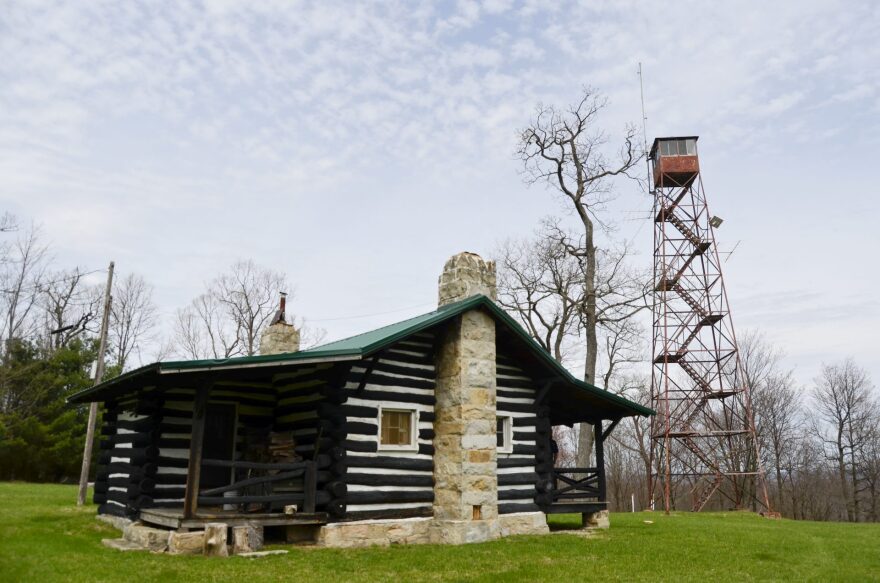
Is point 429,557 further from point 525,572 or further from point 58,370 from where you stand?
point 58,370

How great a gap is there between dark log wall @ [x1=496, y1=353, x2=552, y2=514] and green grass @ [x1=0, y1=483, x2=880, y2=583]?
1059 mm

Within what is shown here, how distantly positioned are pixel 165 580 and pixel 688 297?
22.7 m

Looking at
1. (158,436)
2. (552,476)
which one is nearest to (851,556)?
(552,476)

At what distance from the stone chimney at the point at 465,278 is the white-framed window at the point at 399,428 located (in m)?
3.07

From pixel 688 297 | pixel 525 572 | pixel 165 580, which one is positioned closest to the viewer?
pixel 165 580

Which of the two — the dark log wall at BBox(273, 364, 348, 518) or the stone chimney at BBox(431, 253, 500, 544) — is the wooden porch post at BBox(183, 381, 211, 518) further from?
the stone chimney at BBox(431, 253, 500, 544)

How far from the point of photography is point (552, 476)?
1595 centimetres

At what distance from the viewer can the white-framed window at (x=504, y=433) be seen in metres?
14.9

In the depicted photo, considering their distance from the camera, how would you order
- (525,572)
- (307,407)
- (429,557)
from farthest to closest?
(307,407)
(429,557)
(525,572)

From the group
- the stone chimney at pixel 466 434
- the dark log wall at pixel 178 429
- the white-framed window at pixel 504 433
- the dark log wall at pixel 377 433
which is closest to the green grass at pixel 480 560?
the stone chimney at pixel 466 434

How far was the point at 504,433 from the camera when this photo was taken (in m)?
15.0

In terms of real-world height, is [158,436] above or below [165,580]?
above

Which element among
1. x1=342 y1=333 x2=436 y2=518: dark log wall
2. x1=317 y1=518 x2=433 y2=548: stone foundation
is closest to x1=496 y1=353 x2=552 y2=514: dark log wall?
x1=342 y1=333 x2=436 y2=518: dark log wall

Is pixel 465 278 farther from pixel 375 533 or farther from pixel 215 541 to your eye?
pixel 215 541
